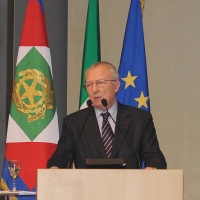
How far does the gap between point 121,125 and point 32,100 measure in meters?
1.19

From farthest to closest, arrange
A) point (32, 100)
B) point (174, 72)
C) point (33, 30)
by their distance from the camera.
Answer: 1. point (174, 72)
2. point (33, 30)
3. point (32, 100)

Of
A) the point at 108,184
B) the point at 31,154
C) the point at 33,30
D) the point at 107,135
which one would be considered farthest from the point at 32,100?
the point at 108,184

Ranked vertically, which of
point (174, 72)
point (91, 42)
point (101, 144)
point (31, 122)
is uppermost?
point (91, 42)

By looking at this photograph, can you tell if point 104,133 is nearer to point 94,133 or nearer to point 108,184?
point 94,133

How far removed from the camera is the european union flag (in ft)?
15.1

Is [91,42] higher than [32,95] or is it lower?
higher

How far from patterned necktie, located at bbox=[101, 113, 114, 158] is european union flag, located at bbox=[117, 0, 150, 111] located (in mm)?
1036

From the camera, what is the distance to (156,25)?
5.19 metres

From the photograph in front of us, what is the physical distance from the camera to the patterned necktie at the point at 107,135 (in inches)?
137

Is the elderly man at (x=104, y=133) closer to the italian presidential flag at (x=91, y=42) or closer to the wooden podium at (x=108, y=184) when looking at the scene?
the wooden podium at (x=108, y=184)

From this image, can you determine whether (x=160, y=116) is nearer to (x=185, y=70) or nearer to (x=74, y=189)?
(x=185, y=70)

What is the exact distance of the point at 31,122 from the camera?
4.44 m

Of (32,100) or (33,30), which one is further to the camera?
(33,30)

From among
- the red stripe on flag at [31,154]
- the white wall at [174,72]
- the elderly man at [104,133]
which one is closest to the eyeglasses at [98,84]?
the elderly man at [104,133]
